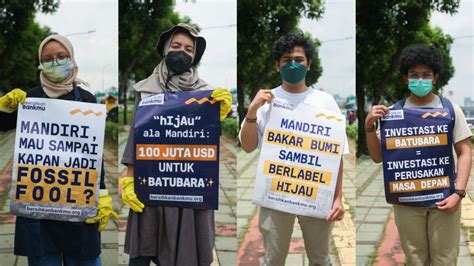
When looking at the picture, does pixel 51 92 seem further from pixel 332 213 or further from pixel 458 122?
pixel 458 122

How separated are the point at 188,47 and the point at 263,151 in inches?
31.3

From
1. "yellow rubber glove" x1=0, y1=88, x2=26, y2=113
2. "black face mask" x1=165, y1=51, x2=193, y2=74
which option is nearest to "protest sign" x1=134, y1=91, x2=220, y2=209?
"black face mask" x1=165, y1=51, x2=193, y2=74

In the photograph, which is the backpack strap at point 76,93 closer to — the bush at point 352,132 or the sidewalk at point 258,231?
the sidewalk at point 258,231

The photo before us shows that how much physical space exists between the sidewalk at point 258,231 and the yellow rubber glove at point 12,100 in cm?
195

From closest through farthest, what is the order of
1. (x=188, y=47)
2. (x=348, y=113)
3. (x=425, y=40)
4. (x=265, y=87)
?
(x=188, y=47) < (x=425, y=40) < (x=265, y=87) < (x=348, y=113)

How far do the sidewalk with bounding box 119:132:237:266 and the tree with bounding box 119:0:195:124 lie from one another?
1.76 feet

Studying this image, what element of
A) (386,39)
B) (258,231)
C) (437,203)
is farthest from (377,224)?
(386,39)

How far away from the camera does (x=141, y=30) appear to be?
14.0 ft

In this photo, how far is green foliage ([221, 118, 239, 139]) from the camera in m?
Answer: 4.54

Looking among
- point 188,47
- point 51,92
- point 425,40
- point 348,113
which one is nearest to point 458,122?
point 425,40

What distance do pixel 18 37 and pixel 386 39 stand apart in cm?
279

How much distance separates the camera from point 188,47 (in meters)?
3.37

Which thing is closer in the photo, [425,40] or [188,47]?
[188,47]

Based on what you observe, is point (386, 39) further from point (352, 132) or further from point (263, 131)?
point (263, 131)
